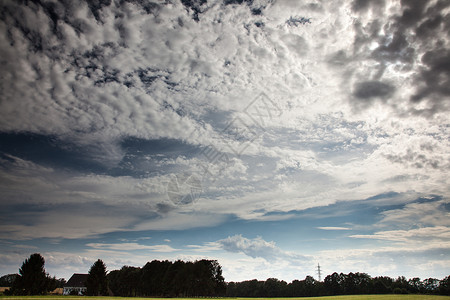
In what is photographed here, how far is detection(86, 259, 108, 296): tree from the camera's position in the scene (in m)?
82.3

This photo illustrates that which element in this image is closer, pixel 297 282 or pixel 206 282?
pixel 206 282

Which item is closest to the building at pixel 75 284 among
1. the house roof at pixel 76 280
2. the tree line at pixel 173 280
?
the house roof at pixel 76 280

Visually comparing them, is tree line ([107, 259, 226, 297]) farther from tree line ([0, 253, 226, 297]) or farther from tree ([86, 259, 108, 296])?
tree ([86, 259, 108, 296])

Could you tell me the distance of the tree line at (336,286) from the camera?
153 metres

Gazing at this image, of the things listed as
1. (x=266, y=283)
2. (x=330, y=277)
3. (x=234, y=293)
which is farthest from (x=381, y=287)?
(x=234, y=293)

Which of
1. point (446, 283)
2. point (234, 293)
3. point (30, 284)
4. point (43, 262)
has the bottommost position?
point (234, 293)

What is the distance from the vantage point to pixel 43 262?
72.4m

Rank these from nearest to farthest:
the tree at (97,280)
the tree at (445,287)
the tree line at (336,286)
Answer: the tree at (97,280)
the tree at (445,287)
the tree line at (336,286)

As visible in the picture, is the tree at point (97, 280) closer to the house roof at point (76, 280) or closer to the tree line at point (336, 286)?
the house roof at point (76, 280)

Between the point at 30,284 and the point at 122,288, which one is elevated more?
the point at 30,284

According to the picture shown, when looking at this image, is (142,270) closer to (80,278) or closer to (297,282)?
(80,278)

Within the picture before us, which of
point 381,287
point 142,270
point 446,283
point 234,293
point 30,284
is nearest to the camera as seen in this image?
point 30,284

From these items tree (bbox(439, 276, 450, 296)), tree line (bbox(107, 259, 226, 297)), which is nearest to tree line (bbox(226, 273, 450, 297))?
tree (bbox(439, 276, 450, 296))

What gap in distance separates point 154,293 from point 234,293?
75.5 m
